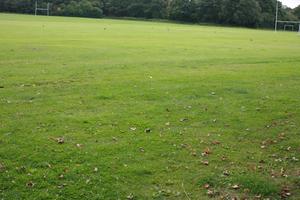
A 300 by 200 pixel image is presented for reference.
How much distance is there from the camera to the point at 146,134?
1039 cm

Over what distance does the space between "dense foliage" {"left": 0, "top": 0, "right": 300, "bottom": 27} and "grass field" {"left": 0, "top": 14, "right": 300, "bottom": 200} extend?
342ft

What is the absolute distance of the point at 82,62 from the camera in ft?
72.4

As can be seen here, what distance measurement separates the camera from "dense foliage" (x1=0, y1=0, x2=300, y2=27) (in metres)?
120

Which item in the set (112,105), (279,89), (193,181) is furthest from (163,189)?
(279,89)

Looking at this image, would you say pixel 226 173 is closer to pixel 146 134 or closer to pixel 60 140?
pixel 146 134

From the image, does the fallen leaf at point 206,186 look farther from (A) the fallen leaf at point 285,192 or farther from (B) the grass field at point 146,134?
(A) the fallen leaf at point 285,192

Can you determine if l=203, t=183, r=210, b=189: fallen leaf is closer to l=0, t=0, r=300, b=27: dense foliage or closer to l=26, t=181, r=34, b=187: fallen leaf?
l=26, t=181, r=34, b=187: fallen leaf

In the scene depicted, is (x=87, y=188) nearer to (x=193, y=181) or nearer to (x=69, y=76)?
(x=193, y=181)

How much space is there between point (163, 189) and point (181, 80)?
33.7 feet

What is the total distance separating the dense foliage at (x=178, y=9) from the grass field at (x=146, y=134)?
342 feet

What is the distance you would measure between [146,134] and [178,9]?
120589mm

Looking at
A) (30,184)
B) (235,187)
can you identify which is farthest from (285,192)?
(30,184)

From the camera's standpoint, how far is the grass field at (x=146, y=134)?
7.74 metres

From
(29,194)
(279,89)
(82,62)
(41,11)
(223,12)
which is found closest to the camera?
(29,194)
